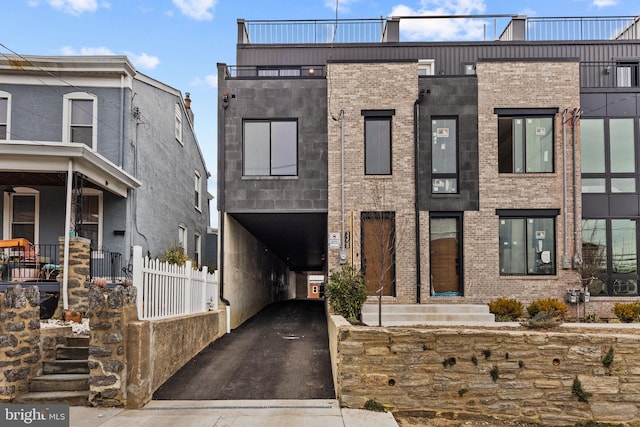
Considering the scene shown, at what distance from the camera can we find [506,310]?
1270 centimetres

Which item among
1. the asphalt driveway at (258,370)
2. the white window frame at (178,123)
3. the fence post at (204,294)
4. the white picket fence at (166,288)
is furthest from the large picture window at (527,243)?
the white window frame at (178,123)

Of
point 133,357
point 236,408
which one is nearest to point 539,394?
point 236,408

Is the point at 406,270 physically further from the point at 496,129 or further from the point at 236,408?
the point at 236,408

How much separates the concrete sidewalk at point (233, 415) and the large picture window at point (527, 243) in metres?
7.95

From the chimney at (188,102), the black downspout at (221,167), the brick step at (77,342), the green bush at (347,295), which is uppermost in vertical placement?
the chimney at (188,102)

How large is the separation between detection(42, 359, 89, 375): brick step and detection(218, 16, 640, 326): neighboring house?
6.22 metres

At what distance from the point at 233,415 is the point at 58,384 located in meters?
2.53

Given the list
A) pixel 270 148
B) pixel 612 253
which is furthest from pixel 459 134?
pixel 612 253

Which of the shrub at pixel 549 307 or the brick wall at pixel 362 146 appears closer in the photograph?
the shrub at pixel 549 307

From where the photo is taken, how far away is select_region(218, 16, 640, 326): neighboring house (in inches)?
527

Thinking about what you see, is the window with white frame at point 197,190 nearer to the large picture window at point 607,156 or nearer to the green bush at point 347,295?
the green bush at point 347,295

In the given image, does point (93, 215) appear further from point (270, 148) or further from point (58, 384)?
point (58, 384)

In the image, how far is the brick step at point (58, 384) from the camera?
716 centimetres

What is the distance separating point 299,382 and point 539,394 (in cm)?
352
